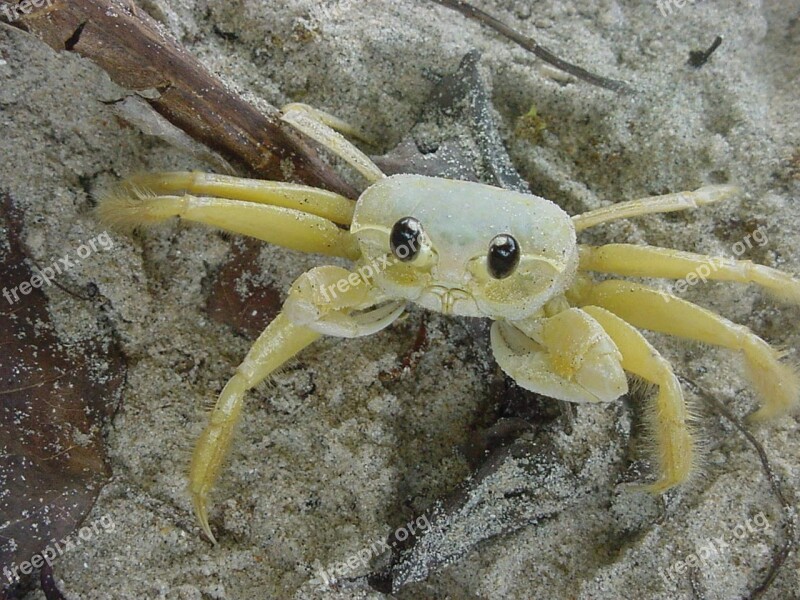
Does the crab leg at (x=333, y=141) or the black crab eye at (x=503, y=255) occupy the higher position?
the black crab eye at (x=503, y=255)

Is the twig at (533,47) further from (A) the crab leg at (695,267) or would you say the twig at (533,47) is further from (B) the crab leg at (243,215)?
(B) the crab leg at (243,215)

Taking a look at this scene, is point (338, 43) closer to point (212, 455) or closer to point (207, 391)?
point (207, 391)

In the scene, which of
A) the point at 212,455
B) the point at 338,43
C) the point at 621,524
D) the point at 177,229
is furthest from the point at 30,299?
the point at 621,524

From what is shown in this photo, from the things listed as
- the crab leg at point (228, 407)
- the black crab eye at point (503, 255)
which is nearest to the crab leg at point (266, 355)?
the crab leg at point (228, 407)

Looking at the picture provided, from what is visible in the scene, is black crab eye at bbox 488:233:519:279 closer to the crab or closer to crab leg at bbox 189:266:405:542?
the crab

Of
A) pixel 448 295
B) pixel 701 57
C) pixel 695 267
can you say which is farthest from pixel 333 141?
pixel 701 57

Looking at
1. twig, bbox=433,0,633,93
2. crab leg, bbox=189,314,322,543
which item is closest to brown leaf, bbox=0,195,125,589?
crab leg, bbox=189,314,322,543
